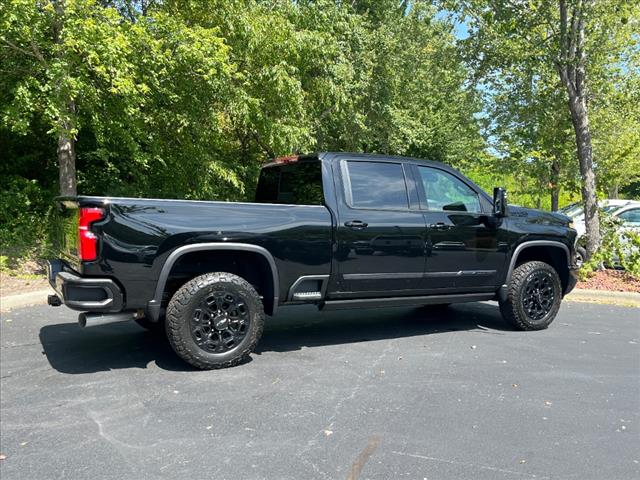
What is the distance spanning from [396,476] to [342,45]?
11470 mm

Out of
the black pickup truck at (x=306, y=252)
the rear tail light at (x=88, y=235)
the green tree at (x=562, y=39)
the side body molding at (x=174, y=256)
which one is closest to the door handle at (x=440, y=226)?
the black pickup truck at (x=306, y=252)

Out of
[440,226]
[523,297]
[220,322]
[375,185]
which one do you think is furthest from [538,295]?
[220,322]

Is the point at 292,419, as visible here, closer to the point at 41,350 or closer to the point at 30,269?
the point at 41,350

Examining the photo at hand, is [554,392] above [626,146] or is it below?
below

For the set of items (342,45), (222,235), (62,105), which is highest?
(342,45)

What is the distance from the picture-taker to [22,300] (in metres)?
7.09

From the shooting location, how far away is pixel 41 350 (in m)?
5.15

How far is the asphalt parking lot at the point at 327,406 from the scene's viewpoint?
309 cm

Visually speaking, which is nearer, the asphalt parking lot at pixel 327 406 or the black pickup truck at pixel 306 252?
the asphalt parking lot at pixel 327 406

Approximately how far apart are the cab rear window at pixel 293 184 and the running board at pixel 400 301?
38.4 inches

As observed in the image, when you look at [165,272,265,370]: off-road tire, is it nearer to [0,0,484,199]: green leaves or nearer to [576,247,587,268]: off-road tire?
[0,0,484,199]: green leaves

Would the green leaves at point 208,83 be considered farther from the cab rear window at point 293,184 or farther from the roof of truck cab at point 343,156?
the roof of truck cab at point 343,156

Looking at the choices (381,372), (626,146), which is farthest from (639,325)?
(626,146)

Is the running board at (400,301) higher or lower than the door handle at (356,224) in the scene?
lower
